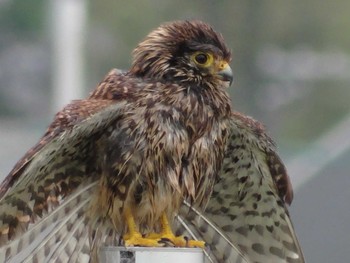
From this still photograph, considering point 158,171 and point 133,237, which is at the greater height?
point 158,171

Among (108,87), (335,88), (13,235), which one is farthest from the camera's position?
(335,88)

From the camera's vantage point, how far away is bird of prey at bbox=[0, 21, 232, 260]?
97.4 inches

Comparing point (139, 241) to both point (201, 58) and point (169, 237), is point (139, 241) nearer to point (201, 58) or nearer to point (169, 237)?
point (169, 237)

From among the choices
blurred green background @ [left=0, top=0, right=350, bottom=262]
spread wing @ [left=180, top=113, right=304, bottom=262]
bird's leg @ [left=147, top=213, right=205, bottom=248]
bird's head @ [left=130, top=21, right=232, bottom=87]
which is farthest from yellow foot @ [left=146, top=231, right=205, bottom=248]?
blurred green background @ [left=0, top=0, right=350, bottom=262]

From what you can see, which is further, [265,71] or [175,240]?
[265,71]

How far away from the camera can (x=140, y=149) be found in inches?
99.0

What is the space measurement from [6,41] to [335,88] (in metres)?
1.25

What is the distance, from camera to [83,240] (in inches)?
105

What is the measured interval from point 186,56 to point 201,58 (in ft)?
0.13

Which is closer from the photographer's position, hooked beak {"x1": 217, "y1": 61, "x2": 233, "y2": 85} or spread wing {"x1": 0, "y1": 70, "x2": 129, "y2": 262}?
spread wing {"x1": 0, "y1": 70, "x2": 129, "y2": 262}

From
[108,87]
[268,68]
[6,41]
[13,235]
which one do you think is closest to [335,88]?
[268,68]

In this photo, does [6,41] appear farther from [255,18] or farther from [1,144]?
[255,18]

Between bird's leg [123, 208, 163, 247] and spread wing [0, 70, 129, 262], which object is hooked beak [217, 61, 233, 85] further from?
bird's leg [123, 208, 163, 247]

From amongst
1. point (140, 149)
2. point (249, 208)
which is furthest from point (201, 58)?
point (249, 208)
